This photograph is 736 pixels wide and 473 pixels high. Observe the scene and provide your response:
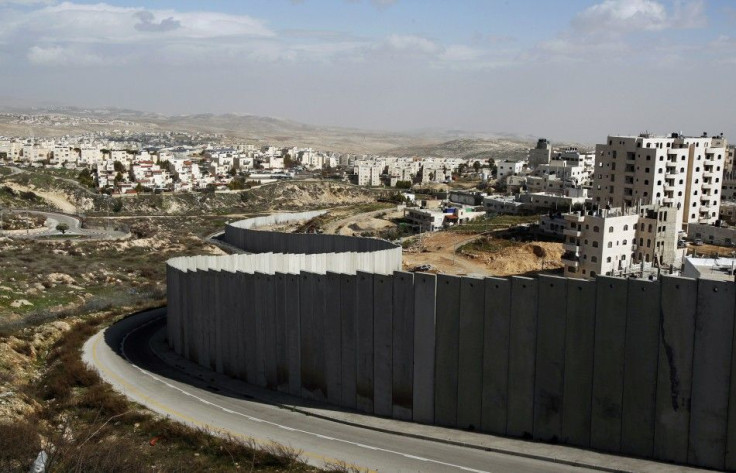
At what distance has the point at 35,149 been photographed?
163 meters

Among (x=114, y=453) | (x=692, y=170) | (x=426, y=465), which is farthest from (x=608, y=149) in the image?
(x=114, y=453)

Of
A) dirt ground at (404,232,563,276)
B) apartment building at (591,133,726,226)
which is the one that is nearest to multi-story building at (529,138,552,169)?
apartment building at (591,133,726,226)

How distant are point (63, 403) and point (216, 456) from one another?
20.5 ft

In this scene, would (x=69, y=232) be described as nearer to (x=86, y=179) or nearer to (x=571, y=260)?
(x=571, y=260)

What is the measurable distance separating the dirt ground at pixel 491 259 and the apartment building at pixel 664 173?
11.9 meters

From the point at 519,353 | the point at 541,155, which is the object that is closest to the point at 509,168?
the point at 541,155

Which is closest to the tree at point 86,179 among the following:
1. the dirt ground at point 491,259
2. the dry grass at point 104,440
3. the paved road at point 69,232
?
the paved road at point 69,232

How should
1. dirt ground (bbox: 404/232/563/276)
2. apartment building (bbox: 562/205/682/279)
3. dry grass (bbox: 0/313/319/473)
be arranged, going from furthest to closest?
dirt ground (bbox: 404/232/563/276)
apartment building (bbox: 562/205/682/279)
dry grass (bbox: 0/313/319/473)

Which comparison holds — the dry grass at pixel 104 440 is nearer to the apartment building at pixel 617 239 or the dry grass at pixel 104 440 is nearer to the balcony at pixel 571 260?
the apartment building at pixel 617 239

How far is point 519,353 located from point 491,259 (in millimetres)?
40876

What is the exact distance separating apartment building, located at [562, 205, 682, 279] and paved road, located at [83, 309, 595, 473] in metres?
34.2

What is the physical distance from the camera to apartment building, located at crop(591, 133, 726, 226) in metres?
65.2

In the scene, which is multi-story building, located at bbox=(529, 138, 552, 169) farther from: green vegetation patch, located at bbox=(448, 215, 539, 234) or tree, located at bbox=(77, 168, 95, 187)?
tree, located at bbox=(77, 168, 95, 187)

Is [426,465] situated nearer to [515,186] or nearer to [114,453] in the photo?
[114,453]
